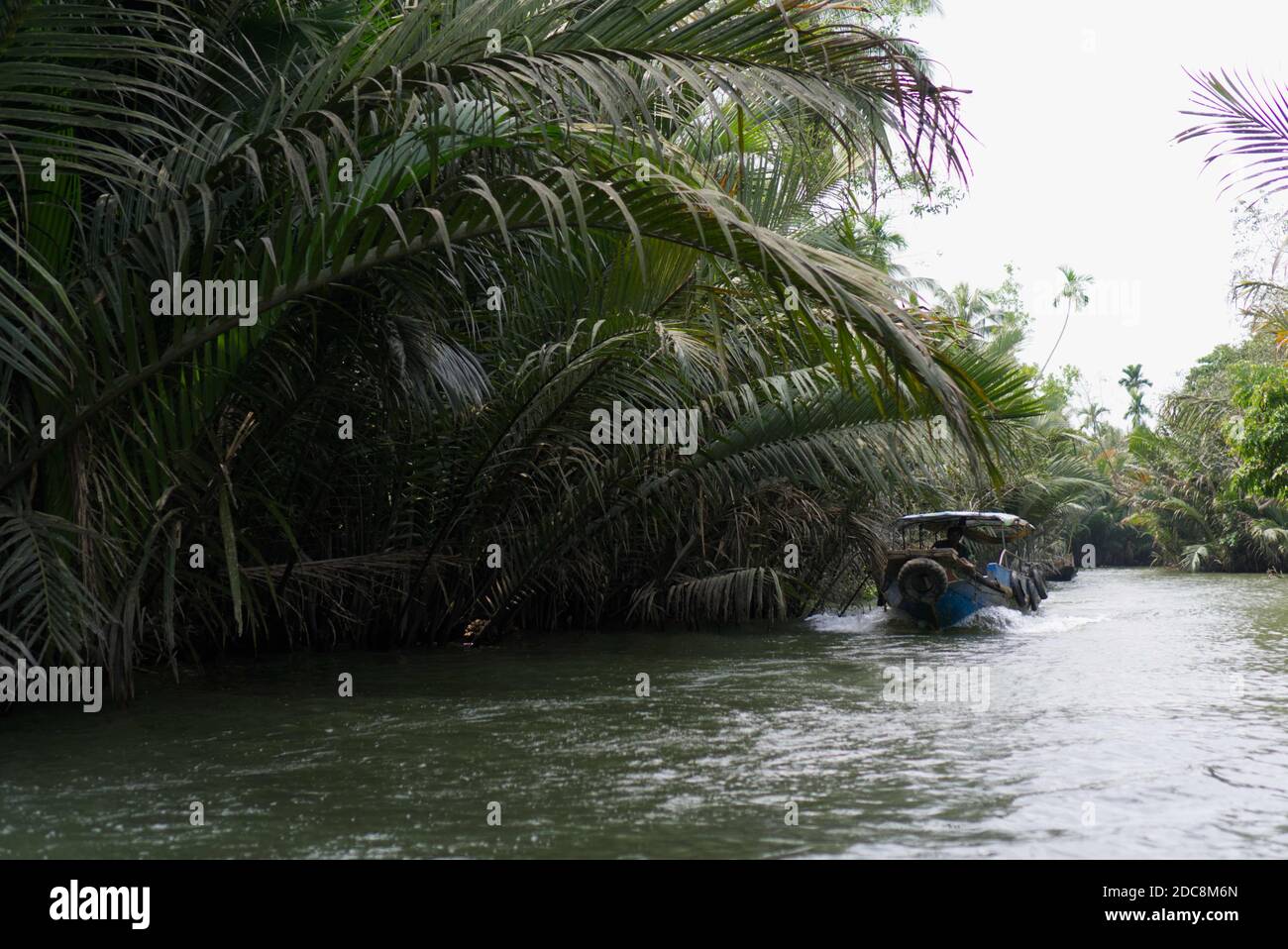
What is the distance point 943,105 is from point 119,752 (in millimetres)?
4987

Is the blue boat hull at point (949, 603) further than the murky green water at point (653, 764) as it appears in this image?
Yes

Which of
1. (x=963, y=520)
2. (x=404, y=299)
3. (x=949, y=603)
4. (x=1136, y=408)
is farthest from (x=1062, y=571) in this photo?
(x=1136, y=408)

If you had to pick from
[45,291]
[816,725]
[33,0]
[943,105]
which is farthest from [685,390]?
[33,0]

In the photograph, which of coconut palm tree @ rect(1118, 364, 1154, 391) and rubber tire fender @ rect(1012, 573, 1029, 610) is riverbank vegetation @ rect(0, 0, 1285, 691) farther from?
coconut palm tree @ rect(1118, 364, 1154, 391)

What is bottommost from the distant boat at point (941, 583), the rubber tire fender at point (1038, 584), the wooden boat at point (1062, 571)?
the wooden boat at point (1062, 571)

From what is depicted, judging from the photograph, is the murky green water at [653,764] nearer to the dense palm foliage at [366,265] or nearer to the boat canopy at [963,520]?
the dense palm foliage at [366,265]

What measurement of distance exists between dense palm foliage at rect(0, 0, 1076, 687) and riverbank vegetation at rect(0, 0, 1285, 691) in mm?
29

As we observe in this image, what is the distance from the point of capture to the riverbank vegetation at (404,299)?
15.7 feet

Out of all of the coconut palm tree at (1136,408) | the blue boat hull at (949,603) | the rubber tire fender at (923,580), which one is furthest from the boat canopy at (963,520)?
the coconut palm tree at (1136,408)

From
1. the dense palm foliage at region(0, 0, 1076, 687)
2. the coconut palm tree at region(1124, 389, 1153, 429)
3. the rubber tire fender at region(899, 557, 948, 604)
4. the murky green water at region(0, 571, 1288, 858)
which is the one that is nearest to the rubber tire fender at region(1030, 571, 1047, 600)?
the rubber tire fender at region(899, 557, 948, 604)

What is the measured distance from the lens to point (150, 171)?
5.10 metres

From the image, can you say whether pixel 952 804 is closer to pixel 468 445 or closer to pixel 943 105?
pixel 943 105

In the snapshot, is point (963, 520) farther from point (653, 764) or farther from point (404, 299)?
point (653, 764)

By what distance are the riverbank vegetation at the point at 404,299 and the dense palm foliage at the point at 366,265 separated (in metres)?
0.03
